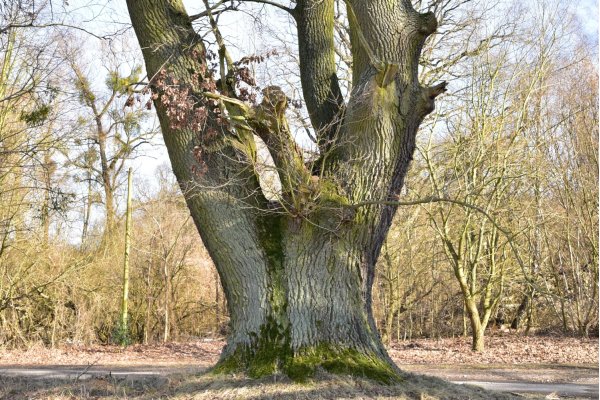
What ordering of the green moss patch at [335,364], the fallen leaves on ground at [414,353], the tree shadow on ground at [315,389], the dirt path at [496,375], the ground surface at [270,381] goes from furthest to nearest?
the fallen leaves on ground at [414,353] < the dirt path at [496,375] < the green moss patch at [335,364] < the ground surface at [270,381] < the tree shadow on ground at [315,389]

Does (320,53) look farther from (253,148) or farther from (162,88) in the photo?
(162,88)

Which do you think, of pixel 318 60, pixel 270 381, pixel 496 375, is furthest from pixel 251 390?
pixel 496 375

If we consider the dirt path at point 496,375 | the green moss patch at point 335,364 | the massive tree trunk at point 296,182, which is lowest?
the dirt path at point 496,375

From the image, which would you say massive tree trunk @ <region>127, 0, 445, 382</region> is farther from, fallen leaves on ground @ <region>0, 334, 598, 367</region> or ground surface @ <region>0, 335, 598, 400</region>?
fallen leaves on ground @ <region>0, 334, 598, 367</region>

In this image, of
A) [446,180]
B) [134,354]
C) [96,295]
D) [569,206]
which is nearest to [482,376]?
[446,180]

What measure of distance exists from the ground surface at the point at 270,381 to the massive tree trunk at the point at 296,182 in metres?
0.55

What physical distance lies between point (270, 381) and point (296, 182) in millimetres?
2099

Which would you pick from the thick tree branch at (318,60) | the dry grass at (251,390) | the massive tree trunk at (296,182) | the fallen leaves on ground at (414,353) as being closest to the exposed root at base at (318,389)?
the dry grass at (251,390)

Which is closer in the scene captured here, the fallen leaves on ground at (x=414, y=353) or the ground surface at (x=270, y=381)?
the ground surface at (x=270, y=381)

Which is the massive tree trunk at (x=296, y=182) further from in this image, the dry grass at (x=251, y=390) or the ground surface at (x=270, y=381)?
the ground surface at (x=270, y=381)

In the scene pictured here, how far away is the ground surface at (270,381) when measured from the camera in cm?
616

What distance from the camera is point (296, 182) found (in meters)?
6.75

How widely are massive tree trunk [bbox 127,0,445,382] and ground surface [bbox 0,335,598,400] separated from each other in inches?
21.6

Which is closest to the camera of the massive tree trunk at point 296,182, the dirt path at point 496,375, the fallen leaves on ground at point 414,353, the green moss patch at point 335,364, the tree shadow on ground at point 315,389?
the tree shadow on ground at point 315,389
